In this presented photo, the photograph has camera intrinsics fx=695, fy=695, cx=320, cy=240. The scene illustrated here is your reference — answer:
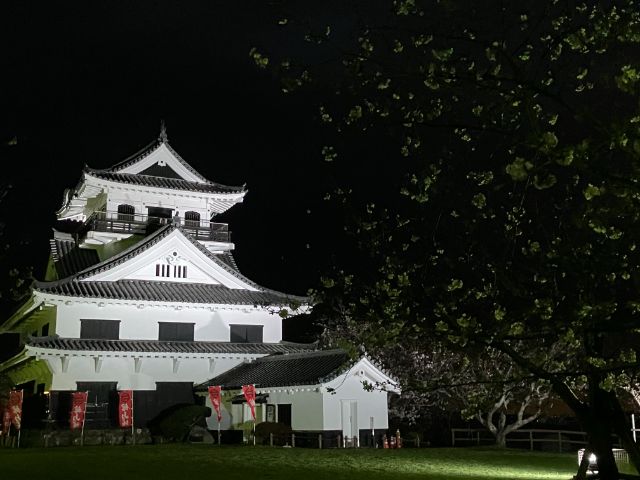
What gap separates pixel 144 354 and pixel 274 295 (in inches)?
288

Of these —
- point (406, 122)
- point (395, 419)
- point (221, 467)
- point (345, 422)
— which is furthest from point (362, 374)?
point (406, 122)

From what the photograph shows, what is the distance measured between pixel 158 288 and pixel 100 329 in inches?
124

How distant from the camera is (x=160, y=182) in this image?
116 feet

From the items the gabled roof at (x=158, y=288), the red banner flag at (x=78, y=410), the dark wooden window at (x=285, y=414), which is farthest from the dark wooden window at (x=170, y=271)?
the dark wooden window at (x=285, y=414)

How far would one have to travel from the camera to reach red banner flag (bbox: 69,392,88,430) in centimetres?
2592

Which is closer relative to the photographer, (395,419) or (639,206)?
(639,206)

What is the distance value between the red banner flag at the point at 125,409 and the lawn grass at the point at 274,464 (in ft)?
12.5

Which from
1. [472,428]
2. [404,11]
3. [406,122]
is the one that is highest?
[404,11]

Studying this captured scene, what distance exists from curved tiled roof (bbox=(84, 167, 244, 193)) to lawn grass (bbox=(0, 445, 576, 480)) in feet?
49.2

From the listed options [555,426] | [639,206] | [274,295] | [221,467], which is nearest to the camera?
[639,206]

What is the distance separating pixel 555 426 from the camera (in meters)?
32.0

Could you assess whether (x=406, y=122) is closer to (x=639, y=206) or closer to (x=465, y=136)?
(x=465, y=136)

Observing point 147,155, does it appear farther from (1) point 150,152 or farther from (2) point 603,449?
(2) point 603,449

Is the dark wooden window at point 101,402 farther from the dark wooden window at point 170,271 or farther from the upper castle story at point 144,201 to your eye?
the upper castle story at point 144,201
